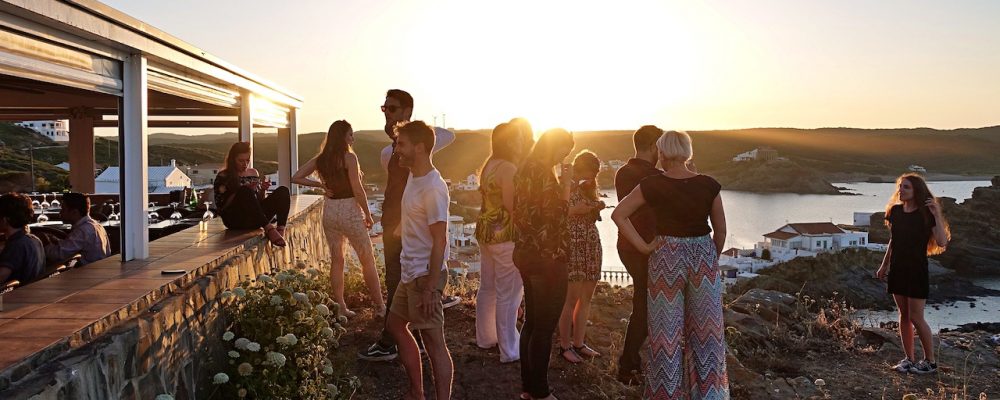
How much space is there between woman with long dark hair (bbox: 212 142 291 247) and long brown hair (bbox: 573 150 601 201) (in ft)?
7.42

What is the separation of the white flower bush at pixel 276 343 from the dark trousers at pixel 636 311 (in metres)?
1.63

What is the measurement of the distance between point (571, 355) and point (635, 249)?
3.12 ft

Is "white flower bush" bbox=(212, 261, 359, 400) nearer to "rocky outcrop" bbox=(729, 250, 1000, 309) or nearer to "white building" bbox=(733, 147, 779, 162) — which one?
"rocky outcrop" bbox=(729, 250, 1000, 309)

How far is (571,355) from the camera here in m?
4.63

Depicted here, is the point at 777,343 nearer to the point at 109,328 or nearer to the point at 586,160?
the point at 586,160

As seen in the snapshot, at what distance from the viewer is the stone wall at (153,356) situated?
2.11m

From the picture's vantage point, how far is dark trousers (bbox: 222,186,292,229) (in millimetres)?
5398

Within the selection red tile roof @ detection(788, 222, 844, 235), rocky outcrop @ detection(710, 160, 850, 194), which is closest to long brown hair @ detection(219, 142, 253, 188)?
red tile roof @ detection(788, 222, 844, 235)

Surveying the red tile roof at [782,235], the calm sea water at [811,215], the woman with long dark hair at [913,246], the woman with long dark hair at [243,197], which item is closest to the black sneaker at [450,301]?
the woman with long dark hair at [243,197]

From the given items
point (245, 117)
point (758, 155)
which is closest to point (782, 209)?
point (758, 155)

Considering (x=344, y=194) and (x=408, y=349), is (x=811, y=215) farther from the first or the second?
(x=408, y=349)

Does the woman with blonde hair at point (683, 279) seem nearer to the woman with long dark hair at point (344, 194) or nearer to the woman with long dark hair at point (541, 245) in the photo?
the woman with long dark hair at point (541, 245)

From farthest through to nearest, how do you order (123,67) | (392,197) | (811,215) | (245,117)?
(811,215)
(245,117)
(392,197)
(123,67)

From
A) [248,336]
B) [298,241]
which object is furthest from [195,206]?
[248,336]
